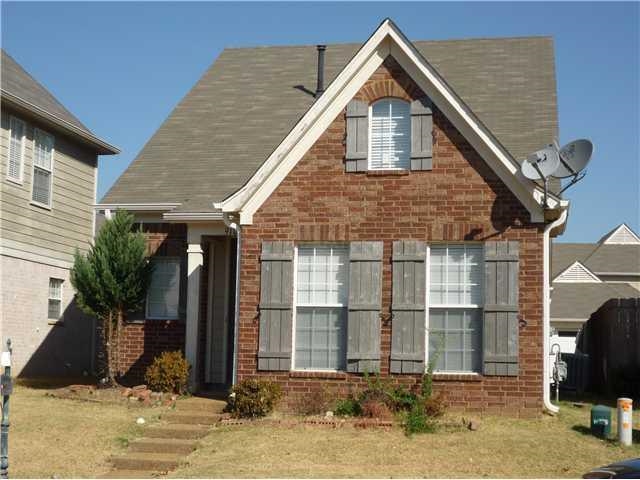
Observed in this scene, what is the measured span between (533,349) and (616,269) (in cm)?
3599

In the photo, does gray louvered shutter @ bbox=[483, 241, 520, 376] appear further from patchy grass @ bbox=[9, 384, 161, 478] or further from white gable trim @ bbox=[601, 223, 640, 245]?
white gable trim @ bbox=[601, 223, 640, 245]

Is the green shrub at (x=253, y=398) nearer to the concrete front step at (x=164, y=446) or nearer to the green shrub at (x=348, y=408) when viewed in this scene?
the green shrub at (x=348, y=408)

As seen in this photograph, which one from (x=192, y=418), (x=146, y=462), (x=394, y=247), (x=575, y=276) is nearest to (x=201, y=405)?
(x=192, y=418)

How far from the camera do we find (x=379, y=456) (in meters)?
12.3

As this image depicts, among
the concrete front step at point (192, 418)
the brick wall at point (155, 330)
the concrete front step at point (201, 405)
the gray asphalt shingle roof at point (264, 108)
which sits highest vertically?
the gray asphalt shingle roof at point (264, 108)

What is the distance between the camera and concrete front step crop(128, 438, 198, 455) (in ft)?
43.3

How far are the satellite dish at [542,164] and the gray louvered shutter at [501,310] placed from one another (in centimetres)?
118

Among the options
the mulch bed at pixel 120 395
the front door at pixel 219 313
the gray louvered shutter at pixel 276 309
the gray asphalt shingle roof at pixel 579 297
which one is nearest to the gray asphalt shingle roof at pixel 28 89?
the front door at pixel 219 313

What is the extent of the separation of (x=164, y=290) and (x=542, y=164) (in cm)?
848

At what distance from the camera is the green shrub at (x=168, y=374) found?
53.7ft

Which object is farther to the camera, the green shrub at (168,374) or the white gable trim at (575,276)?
the white gable trim at (575,276)

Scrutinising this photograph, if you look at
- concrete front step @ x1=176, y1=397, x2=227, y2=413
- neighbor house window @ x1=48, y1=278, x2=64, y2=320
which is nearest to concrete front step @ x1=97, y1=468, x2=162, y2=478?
concrete front step @ x1=176, y1=397, x2=227, y2=413

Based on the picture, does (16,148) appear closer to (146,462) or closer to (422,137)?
(422,137)

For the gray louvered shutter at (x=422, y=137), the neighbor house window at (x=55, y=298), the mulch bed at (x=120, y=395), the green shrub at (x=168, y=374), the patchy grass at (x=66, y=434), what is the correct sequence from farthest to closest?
the neighbor house window at (x=55, y=298)
the green shrub at (x=168, y=374)
the mulch bed at (x=120, y=395)
the gray louvered shutter at (x=422, y=137)
the patchy grass at (x=66, y=434)
